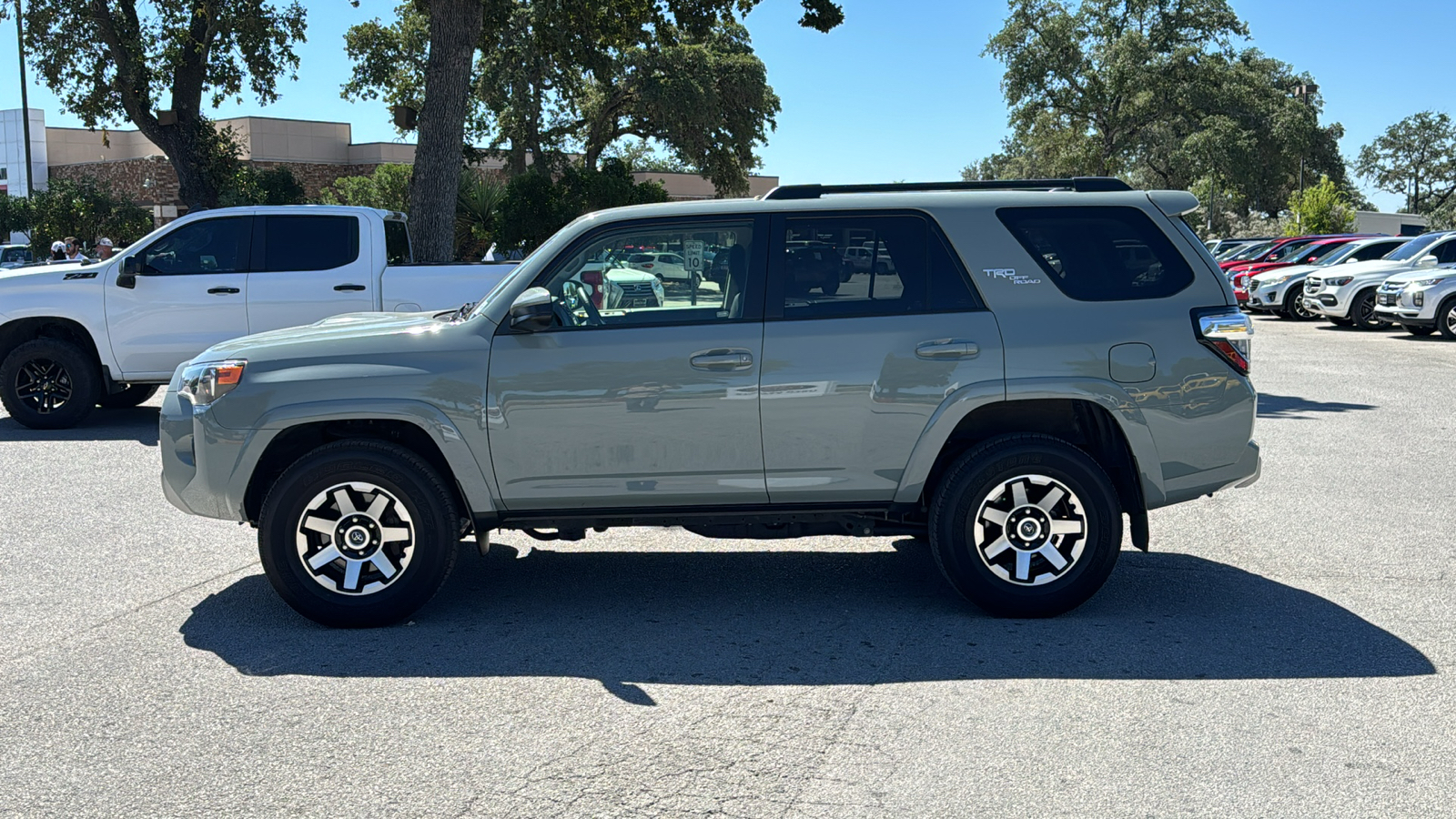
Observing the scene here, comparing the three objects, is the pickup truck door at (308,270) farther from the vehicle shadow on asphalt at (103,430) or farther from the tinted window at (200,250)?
the vehicle shadow on asphalt at (103,430)

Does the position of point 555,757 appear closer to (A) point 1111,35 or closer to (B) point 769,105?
(B) point 769,105

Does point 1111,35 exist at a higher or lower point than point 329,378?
higher

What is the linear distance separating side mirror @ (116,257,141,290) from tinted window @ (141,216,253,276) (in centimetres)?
24

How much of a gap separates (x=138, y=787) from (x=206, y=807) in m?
0.32

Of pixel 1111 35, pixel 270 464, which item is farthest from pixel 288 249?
pixel 1111 35

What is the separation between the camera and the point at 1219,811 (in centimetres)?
392

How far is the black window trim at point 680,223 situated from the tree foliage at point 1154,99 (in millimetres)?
51553

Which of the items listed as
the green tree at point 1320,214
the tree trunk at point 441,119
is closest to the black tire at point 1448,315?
the tree trunk at point 441,119

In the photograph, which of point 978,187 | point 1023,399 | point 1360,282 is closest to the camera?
point 1023,399

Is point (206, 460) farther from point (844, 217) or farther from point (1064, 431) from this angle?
point (1064, 431)

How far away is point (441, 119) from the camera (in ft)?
62.6

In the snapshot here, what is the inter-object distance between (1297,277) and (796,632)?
25329mm

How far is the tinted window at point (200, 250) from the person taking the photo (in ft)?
40.2

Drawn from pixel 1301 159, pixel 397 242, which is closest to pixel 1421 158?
pixel 1301 159
